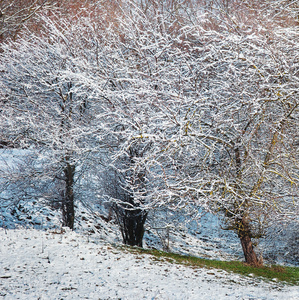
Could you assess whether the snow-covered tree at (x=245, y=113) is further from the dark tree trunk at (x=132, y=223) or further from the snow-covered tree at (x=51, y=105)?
the snow-covered tree at (x=51, y=105)

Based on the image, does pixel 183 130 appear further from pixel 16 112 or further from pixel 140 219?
pixel 16 112

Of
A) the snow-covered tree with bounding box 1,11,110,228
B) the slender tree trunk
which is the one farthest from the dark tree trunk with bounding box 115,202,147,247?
the snow-covered tree with bounding box 1,11,110,228

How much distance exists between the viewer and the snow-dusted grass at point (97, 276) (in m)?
5.11

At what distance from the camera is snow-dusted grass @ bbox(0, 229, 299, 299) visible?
16.8 ft

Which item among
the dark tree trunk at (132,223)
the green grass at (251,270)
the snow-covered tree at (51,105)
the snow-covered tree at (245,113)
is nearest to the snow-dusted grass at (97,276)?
the green grass at (251,270)

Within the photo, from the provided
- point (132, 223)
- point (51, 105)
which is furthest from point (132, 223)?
point (51, 105)

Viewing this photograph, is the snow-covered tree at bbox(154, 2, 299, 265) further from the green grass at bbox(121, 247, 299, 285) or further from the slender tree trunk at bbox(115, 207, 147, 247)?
the slender tree trunk at bbox(115, 207, 147, 247)

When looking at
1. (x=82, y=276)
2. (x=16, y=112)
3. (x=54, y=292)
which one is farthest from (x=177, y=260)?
(x=16, y=112)

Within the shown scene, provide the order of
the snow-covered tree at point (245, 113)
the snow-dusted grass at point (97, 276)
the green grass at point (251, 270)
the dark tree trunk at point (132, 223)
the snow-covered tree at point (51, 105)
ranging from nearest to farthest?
the snow-dusted grass at point (97, 276) → the snow-covered tree at point (245, 113) → the green grass at point (251, 270) → the snow-covered tree at point (51, 105) → the dark tree trunk at point (132, 223)

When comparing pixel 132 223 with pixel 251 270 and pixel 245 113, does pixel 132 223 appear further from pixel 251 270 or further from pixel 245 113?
pixel 245 113

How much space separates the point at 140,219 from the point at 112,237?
309cm

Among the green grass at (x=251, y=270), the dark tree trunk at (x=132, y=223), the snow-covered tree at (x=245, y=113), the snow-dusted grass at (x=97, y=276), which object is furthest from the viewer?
the dark tree trunk at (x=132, y=223)

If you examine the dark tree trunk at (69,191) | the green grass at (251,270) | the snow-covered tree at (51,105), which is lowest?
the green grass at (251,270)

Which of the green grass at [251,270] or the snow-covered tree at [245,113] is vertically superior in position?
the snow-covered tree at [245,113]
